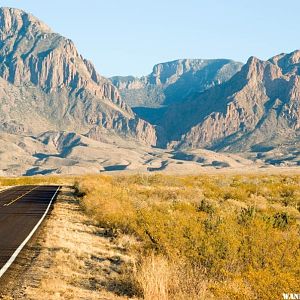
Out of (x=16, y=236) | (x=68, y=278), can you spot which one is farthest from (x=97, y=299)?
(x=16, y=236)

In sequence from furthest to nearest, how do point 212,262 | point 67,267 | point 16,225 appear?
1. point 16,225
2. point 67,267
3. point 212,262

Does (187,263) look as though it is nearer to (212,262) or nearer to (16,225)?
(212,262)

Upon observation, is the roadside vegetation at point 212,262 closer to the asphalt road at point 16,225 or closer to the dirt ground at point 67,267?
the dirt ground at point 67,267

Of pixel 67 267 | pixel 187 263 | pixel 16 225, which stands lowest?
pixel 16 225

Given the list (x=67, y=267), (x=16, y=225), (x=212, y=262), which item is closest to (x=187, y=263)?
(x=212, y=262)

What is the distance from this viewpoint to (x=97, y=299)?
11031 millimetres

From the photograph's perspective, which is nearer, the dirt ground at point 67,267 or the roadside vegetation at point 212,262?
the roadside vegetation at point 212,262

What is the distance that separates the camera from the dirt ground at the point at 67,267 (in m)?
11.5

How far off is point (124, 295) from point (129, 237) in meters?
7.56

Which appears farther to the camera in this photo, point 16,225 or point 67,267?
point 16,225

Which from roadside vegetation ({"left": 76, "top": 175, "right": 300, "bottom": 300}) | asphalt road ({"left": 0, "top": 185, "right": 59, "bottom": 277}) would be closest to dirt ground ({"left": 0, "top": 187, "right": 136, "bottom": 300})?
asphalt road ({"left": 0, "top": 185, "right": 59, "bottom": 277})

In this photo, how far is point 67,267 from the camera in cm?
1413

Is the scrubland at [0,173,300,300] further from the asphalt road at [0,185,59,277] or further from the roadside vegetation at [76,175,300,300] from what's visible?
the asphalt road at [0,185,59,277]

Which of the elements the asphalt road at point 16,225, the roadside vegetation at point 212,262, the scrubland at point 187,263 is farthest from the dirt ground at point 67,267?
the roadside vegetation at point 212,262
